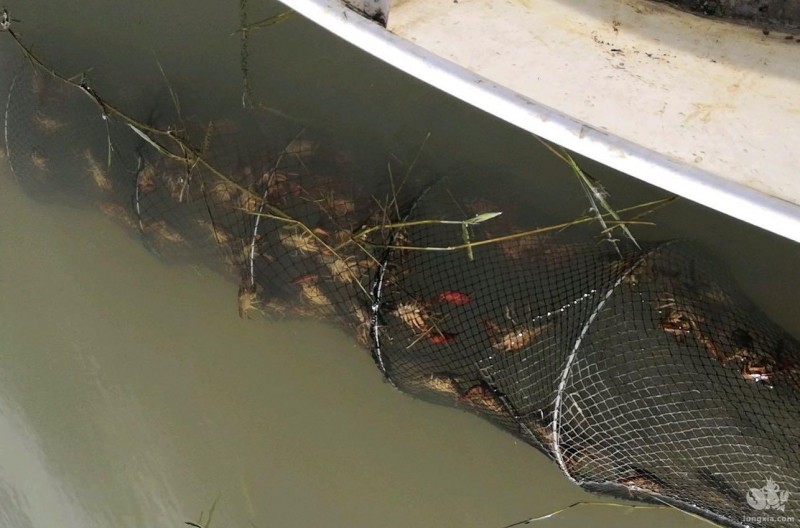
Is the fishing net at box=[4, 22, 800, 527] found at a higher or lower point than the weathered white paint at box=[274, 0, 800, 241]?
lower

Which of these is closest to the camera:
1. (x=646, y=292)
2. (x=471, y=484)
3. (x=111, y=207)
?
(x=646, y=292)

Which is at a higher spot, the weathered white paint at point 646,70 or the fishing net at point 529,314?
the weathered white paint at point 646,70

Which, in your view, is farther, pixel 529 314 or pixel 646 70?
pixel 529 314

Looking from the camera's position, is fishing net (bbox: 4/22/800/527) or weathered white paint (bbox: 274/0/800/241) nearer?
weathered white paint (bbox: 274/0/800/241)

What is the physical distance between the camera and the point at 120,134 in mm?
2342

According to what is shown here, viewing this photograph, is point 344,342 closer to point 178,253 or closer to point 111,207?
point 178,253

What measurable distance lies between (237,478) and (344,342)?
2.36ft

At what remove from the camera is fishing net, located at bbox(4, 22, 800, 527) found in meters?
2.00

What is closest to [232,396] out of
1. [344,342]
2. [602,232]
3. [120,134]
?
[344,342]

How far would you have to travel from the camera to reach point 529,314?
2.05 metres

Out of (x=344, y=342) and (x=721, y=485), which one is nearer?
(x=721, y=485)

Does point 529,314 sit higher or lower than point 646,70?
lower

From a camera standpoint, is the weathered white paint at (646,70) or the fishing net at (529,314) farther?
the fishing net at (529,314)

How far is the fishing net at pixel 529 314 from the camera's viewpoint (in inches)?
78.8
